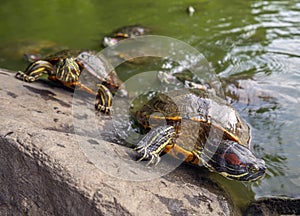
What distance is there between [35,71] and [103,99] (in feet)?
2.85

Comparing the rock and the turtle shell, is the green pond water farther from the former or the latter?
the rock

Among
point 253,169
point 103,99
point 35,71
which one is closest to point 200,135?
point 253,169

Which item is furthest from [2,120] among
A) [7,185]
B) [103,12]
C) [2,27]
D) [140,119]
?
A: [103,12]

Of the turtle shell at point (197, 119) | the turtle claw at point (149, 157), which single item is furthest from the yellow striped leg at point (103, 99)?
the turtle claw at point (149, 157)

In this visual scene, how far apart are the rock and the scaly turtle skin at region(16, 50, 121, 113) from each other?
1209 mm

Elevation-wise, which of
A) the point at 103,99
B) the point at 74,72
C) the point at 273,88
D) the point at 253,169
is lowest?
the point at 273,88

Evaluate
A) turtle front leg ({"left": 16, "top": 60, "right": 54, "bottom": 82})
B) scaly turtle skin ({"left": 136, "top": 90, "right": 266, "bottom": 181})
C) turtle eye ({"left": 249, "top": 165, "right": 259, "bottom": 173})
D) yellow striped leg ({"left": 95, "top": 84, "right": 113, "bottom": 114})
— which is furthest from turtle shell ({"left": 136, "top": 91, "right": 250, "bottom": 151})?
turtle front leg ({"left": 16, "top": 60, "right": 54, "bottom": 82})

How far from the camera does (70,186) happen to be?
223cm

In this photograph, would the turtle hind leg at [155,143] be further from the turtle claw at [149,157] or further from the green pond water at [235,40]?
the green pond water at [235,40]

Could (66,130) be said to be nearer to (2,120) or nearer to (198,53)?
(2,120)

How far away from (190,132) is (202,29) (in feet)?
11.9

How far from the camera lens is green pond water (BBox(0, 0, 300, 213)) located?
3508mm

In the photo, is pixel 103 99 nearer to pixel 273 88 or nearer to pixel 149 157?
pixel 149 157

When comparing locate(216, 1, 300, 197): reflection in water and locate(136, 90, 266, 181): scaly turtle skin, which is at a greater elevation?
locate(136, 90, 266, 181): scaly turtle skin
